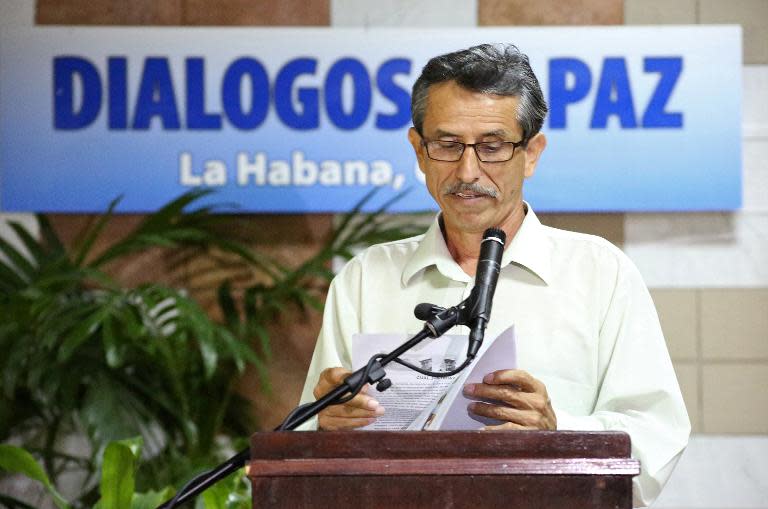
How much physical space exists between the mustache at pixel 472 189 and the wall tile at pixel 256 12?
233 centimetres

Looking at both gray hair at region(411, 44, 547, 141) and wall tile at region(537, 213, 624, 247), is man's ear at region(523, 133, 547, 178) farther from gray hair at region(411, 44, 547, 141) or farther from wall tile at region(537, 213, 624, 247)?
wall tile at region(537, 213, 624, 247)

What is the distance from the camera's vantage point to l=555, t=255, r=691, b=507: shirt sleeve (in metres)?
1.86

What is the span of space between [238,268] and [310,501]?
2.83 metres

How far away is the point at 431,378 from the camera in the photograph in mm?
1681

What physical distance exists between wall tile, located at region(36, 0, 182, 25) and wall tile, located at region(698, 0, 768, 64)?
79.3 inches

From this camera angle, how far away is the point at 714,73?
412 centimetres

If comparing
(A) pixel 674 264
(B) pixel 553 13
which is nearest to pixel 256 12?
(B) pixel 553 13

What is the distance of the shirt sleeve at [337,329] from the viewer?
215 cm

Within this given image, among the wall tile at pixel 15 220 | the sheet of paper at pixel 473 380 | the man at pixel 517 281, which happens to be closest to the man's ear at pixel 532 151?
the man at pixel 517 281

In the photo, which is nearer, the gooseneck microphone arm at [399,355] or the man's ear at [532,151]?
the gooseneck microphone arm at [399,355]

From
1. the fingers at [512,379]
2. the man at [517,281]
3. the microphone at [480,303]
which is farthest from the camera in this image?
the man at [517,281]

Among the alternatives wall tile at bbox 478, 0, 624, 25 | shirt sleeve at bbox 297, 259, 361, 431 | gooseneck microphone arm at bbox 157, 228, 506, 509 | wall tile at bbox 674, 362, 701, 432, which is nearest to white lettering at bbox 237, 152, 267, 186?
wall tile at bbox 478, 0, 624, 25

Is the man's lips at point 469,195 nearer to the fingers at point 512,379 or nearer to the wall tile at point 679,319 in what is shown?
the fingers at point 512,379

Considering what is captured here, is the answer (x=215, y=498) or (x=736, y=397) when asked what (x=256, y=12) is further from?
(x=736, y=397)
